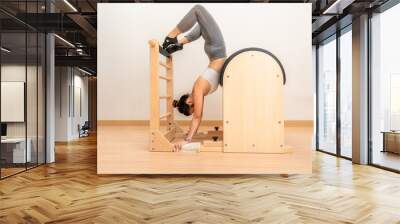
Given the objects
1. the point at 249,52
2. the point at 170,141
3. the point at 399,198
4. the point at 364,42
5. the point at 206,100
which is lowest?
the point at 399,198

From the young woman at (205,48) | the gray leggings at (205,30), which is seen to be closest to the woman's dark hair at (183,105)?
the young woman at (205,48)

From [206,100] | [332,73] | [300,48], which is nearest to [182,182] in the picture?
[206,100]

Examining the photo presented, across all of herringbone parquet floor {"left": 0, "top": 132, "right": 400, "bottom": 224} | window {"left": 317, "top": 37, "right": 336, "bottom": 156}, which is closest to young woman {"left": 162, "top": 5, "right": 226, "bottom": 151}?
herringbone parquet floor {"left": 0, "top": 132, "right": 400, "bottom": 224}

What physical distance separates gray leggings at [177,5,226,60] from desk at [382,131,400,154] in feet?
11.6

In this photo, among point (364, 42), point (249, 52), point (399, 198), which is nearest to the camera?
point (399, 198)

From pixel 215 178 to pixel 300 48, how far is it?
6.69 ft

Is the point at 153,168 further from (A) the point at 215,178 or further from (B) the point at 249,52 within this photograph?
(B) the point at 249,52

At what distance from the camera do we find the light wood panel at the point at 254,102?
4496mm

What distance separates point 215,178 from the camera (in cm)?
494

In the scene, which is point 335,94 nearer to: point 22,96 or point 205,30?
point 205,30

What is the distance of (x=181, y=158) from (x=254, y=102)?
1168 mm

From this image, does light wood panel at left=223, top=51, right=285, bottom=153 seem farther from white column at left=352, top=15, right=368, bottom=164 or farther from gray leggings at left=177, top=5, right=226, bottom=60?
white column at left=352, top=15, right=368, bottom=164

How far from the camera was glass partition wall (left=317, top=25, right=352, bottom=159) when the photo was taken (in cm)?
722

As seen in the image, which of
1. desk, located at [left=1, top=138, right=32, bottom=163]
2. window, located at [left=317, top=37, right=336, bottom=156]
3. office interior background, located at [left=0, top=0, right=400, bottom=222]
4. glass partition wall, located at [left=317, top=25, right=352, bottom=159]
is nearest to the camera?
office interior background, located at [left=0, top=0, right=400, bottom=222]
